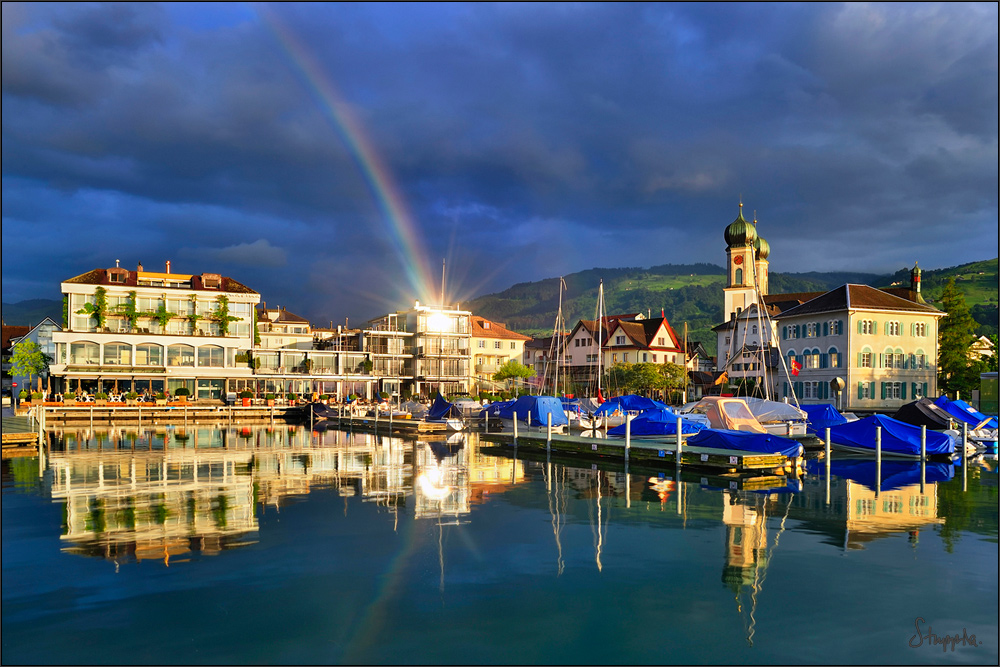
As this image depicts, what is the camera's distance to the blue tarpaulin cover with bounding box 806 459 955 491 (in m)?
33.1

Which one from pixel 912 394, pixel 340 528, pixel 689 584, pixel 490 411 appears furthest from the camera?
pixel 912 394

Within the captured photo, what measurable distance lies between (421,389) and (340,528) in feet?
275

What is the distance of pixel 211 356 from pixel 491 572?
8016 cm

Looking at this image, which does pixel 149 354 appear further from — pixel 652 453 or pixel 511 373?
pixel 652 453

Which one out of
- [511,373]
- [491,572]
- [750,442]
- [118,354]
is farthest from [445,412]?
[491,572]

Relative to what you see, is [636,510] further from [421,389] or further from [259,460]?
[421,389]

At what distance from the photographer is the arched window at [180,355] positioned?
87312 mm

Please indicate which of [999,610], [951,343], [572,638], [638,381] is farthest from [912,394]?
[572,638]

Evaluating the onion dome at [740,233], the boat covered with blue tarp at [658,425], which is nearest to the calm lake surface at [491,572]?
the boat covered with blue tarp at [658,425]

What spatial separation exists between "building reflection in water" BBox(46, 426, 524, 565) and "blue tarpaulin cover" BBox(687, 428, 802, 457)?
988 centimetres

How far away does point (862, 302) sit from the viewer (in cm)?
7494

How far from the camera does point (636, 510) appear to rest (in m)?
25.5

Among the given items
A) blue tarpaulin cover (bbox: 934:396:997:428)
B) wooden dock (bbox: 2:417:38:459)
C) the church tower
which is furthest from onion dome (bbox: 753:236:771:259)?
wooden dock (bbox: 2:417:38:459)

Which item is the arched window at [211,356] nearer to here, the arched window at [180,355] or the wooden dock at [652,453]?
the arched window at [180,355]
